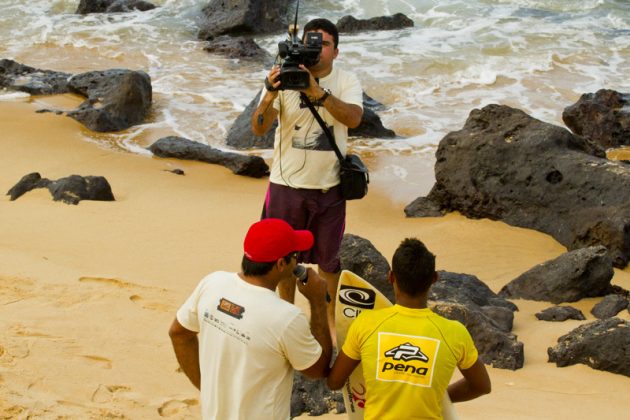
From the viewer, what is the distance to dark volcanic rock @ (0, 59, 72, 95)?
47.1 feet

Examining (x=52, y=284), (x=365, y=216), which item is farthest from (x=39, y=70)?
(x=52, y=284)

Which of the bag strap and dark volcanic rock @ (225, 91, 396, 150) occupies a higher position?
the bag strap

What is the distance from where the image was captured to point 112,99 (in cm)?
1337

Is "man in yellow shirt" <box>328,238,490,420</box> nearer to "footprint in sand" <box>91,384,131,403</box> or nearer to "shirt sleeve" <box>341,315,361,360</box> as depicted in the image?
"shirt sleeve" <box>341,315,361,360</box>

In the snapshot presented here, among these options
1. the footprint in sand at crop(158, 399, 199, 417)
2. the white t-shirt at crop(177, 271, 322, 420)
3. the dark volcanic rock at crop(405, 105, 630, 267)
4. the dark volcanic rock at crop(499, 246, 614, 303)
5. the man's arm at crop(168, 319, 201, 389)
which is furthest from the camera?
the dark volcanic rock at crop(405, 105, 630, 267)

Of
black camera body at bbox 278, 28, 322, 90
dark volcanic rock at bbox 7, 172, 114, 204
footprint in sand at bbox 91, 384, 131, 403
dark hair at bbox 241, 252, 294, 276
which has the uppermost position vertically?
black camera body at bbox 278, 28, 322, 90

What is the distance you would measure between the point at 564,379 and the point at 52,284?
3.54 m

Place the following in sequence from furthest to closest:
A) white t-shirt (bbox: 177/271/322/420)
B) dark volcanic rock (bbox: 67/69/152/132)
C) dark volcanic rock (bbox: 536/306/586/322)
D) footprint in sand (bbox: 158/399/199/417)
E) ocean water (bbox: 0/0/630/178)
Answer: ocean water (bbox: 0/0/630/178), dark volcanic rock (bbox: 67/69/152/132), dark volcanic rock (bbox: 536/306/586/322), footprint in sand (bbox: 158/399/199/417), white t-shirt (bbox: 177/271/322/420)

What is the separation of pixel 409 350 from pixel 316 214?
6.65 feet

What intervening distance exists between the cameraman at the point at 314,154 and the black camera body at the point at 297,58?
0.08m

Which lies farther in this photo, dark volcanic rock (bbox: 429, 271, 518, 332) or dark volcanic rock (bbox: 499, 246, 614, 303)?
dark volcanic rock (bbox: 499, 246, 614, 303)

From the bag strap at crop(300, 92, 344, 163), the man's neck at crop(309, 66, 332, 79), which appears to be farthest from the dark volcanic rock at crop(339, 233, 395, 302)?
the man's neck at crop(309, 66, 332, 79)

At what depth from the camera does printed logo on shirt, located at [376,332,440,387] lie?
3.31 meters

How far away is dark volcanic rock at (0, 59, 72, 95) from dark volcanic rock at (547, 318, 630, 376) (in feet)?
34.7
